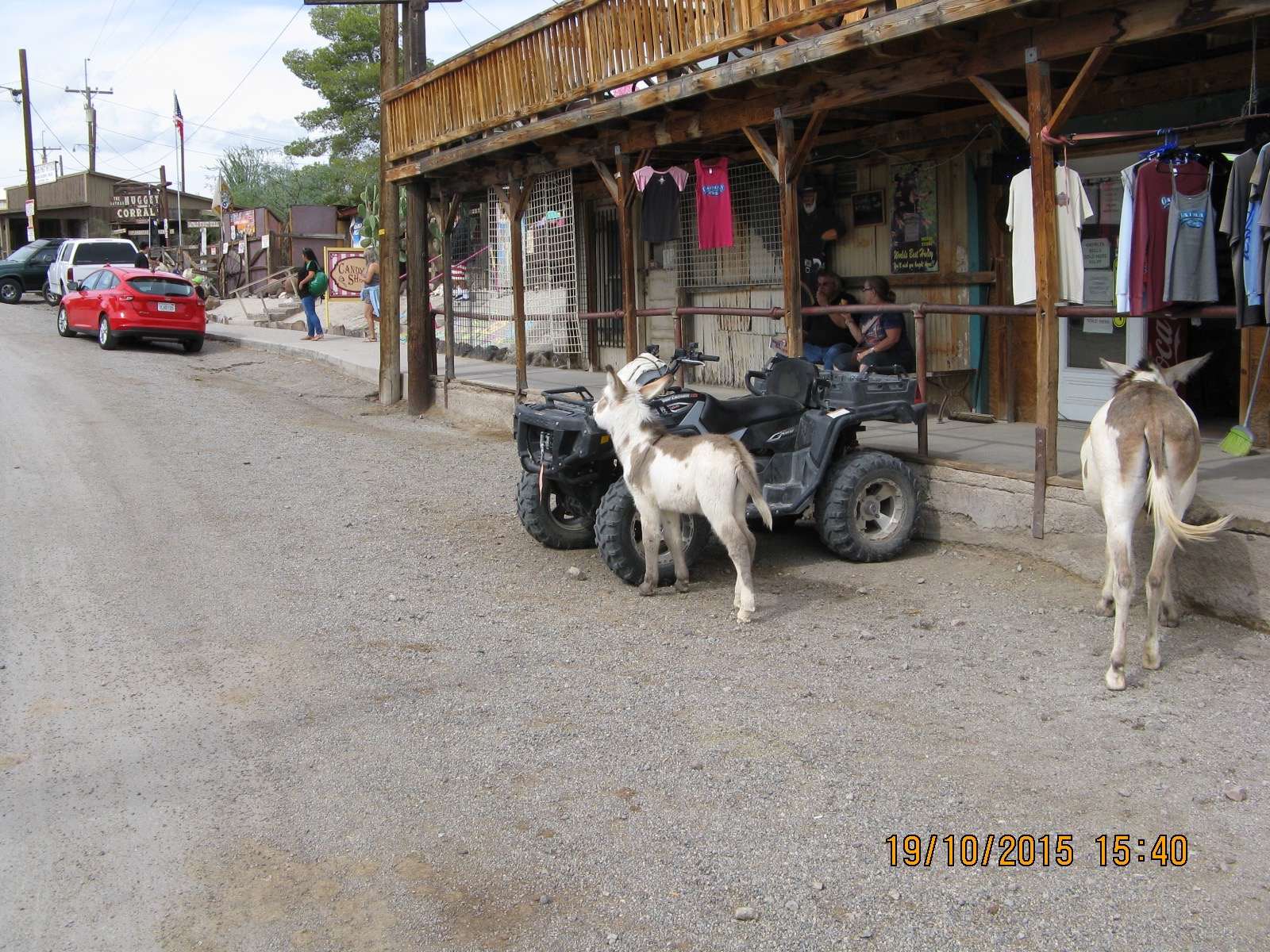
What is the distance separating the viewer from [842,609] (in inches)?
260

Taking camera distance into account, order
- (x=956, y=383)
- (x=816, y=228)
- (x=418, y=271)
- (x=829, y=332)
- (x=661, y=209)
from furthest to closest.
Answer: (x=418, y=271)
(x=661, y=209)
(x=816, y=228)
(x=829, y=332)
(x=956, y=383)

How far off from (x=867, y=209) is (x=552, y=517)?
5579 millimetres

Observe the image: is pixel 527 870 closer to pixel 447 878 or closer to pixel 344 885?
pixel 447 878

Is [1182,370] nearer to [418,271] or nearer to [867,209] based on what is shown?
[867,209]

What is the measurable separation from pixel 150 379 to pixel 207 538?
10.5 m

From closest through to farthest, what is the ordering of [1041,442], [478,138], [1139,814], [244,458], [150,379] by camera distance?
[1139,814] < [1041,442] < [244,458] < [478,138] < [150,379]

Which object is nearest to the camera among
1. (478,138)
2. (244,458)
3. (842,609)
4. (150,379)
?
(842,609)

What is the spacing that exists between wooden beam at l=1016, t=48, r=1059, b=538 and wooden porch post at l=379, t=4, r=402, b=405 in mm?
10053

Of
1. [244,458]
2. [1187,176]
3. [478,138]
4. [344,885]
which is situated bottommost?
[344,885]

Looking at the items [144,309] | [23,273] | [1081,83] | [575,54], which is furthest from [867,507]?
[23,273]

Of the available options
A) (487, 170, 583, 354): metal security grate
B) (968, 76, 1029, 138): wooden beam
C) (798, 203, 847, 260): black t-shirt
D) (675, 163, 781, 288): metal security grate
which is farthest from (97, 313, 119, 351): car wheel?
(968, 76, 1029, 138): wooden beam

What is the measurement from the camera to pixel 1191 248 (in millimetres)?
6859

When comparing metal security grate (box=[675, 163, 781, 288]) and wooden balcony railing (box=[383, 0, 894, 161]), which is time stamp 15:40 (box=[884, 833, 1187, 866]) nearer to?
wooden balcony railing (box=[383, 0, 894, 161])

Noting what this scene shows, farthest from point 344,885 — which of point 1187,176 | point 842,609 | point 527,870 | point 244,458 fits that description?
point 244,458
